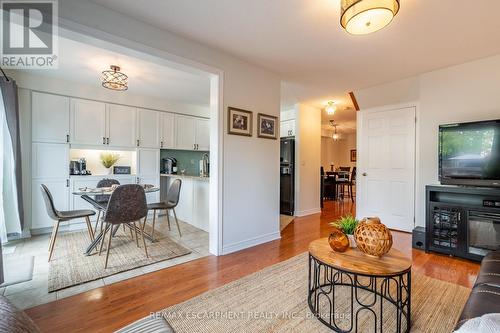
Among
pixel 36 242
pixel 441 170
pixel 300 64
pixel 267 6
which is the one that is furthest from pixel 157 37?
pixel 441 170

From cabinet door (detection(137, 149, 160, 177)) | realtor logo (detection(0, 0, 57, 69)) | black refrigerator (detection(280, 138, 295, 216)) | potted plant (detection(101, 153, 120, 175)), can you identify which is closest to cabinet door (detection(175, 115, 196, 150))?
cabinet door (detection(137, 149, 160, 177))

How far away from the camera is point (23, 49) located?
2.82 m

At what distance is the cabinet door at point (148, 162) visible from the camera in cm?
464

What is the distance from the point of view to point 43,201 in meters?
3.69

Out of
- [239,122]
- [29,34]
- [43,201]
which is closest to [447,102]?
[239,122]

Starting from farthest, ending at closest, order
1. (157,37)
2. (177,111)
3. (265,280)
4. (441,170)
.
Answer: (177,111) < (441,170) < (157,37) < (265,280)

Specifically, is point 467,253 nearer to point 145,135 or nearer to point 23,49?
point 145,135

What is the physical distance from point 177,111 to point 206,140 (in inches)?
38.9

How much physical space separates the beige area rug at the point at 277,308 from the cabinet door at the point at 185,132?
3777 millimetres

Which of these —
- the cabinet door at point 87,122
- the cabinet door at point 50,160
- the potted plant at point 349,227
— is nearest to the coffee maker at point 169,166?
the cabinet door at point 87,122

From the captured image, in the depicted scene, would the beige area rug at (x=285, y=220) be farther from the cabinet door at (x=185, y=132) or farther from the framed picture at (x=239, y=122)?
the cabinet door at (x=185, y=132)

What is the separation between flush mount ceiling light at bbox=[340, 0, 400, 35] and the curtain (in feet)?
13.9

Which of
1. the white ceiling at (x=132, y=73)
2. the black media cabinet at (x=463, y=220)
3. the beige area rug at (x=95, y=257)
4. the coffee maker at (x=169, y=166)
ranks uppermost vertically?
the white ceiling at (x=132, y=73)

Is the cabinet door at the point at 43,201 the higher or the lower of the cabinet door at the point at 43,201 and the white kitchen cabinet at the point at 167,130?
the lower
